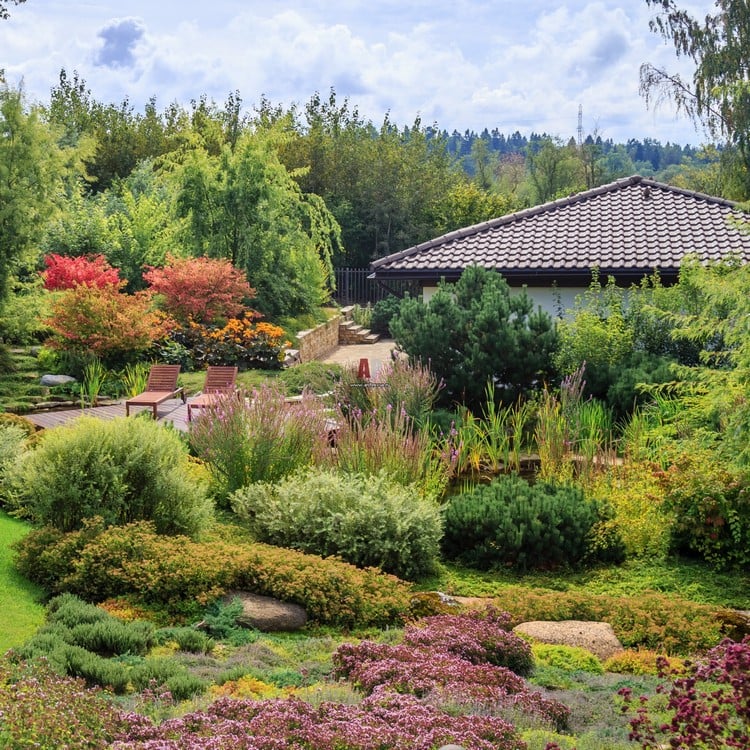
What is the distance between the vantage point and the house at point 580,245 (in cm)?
1778

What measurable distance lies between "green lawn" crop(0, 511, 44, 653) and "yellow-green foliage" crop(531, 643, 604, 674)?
11.0 feet

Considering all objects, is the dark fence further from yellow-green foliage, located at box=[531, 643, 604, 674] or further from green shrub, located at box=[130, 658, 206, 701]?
green shrub, located at box=[130, 658, 206, 701]

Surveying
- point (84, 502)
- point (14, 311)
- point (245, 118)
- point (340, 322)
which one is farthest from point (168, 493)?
point (245, 118)

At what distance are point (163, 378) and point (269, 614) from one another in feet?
32.7

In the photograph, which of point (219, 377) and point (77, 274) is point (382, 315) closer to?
point (77, 274)

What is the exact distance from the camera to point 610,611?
7.68 meters

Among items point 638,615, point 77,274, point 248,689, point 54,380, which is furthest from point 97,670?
point 77,274

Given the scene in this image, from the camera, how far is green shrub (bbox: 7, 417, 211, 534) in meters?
8.36

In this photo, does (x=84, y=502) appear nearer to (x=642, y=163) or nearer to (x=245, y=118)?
(x=245, y=118)

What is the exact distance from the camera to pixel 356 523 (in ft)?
28.7

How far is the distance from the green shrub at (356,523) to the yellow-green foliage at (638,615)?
37.8 inches

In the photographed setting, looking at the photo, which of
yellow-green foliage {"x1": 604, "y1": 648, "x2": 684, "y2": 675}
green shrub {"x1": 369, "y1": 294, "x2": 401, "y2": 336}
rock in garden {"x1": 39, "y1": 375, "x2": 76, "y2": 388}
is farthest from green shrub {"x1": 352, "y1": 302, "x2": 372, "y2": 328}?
yellow-green foliage {"x1": 604, "y1": 648, "x2": 684, "y2": 675}

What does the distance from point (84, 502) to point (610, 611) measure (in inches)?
171

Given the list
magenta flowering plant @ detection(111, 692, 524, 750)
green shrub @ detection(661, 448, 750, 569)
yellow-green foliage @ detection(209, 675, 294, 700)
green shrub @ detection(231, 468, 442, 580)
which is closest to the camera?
magenta flowering plant @ detection(111, 692, 524, 750)
